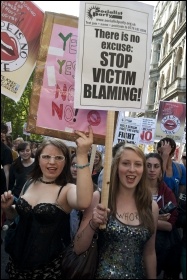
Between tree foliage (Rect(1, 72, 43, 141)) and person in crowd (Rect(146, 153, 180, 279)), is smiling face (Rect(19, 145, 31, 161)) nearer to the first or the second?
tree foliage (Rect(1, 72, 43, 141))

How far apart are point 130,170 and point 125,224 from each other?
35 cm

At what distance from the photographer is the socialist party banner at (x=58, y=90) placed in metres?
2.76

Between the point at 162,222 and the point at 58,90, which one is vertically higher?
the point at 58,90

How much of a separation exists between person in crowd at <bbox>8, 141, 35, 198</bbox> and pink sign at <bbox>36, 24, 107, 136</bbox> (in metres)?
2.47

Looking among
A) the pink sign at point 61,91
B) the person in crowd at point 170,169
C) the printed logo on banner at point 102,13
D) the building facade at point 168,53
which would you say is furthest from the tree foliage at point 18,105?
the person in crowd at point 170,169

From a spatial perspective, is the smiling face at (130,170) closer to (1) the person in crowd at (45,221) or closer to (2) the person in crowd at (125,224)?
(2) the person in crowd at (125,224)

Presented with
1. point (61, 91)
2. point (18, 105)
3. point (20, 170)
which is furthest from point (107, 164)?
point (18, 105)

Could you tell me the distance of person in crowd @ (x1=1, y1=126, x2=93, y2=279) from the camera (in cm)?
227

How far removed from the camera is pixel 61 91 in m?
2.82

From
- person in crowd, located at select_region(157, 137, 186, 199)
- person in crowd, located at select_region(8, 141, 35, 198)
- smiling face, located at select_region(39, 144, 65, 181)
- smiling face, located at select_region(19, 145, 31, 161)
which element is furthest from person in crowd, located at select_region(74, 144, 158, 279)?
smiling face, located at select_region(19, 145, 31, 161)

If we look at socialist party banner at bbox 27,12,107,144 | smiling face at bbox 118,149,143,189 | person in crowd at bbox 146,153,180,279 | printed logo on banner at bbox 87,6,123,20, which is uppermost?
printed logo on banner at bbox 87,6,123,20

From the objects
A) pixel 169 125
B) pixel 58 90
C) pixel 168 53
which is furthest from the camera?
pixel 169 125

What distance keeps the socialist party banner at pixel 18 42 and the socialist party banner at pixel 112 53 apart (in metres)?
0.56

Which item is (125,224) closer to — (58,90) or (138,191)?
(138,191)
